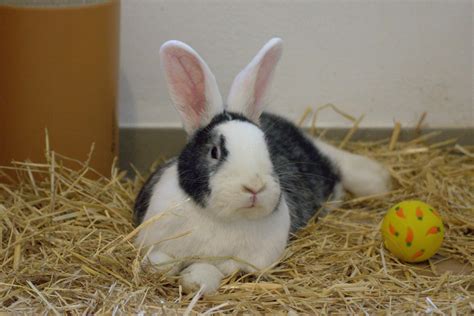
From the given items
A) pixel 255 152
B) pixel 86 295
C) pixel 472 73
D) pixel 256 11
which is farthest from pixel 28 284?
pixel 472 73

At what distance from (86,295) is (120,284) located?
0.47 ft

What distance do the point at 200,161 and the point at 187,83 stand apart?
0.33 m

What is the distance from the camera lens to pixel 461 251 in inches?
130

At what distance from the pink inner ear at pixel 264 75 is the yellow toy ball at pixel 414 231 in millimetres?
652

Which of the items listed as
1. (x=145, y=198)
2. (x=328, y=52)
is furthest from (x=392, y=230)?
(x=328, y=52)

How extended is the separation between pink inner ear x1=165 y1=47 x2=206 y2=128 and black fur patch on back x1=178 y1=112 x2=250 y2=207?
0.08 metres

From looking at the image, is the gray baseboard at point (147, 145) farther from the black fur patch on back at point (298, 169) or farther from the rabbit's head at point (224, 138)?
the rabbit's head at point (224, 138)

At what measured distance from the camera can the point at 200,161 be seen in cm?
293

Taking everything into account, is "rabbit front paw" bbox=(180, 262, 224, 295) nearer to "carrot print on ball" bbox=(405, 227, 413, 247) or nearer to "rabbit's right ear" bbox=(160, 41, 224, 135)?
"rabbit's right ear" bbox=(160, 41, 224, 135)

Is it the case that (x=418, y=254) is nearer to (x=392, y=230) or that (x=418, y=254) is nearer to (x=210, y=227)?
(x=392, y=230)

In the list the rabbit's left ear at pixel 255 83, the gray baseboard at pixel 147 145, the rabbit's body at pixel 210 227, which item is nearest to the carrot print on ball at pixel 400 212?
the rabbit's body at pixel 210 227

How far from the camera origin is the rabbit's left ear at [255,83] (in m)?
3.12

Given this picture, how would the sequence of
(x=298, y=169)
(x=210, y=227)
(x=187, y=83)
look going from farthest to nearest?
(x=298, y=169) → (x=187, y=83) → (x=210, y=227)

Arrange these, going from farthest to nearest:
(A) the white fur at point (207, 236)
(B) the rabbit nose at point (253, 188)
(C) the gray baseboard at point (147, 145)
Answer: (C) the gray baseboard at point (147, 145) < (A) the white fur at point (207, 236) < (B) the rabbit nose at point (253, 188)
